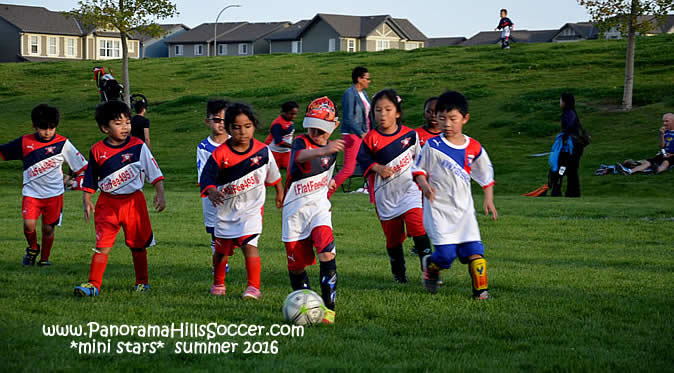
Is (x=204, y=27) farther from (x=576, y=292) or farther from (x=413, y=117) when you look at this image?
(x=576, y=292)

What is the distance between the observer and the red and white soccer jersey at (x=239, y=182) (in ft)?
23.1

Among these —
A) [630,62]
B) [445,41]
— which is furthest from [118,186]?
[445,41]

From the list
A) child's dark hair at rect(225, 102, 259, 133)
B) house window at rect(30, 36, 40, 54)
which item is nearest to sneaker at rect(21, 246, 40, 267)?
child's dark hair at rect(225, 102, 259, 133)

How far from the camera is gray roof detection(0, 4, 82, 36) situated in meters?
79.4

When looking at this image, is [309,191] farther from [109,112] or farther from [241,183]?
[109,112]

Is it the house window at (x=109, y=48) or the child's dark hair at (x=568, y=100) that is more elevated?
the house window at (x=109, y=48)

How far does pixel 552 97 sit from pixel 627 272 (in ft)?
83.2

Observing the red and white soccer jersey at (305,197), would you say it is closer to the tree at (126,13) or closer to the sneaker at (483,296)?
the sneaker at (483,296)

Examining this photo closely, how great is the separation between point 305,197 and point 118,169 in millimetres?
2102

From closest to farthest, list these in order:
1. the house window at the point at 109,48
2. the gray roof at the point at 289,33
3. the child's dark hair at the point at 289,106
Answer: the child's dark hair at the point at 289,106 < the house window at the point at 109,48 < the gray roof at the point at 289,33

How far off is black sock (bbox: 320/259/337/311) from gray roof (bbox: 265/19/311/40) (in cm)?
8249

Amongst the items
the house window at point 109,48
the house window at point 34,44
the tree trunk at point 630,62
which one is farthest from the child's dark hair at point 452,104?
the house window at point 109,48

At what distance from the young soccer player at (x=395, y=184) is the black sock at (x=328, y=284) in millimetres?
1752

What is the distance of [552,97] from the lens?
32750 millimetres
